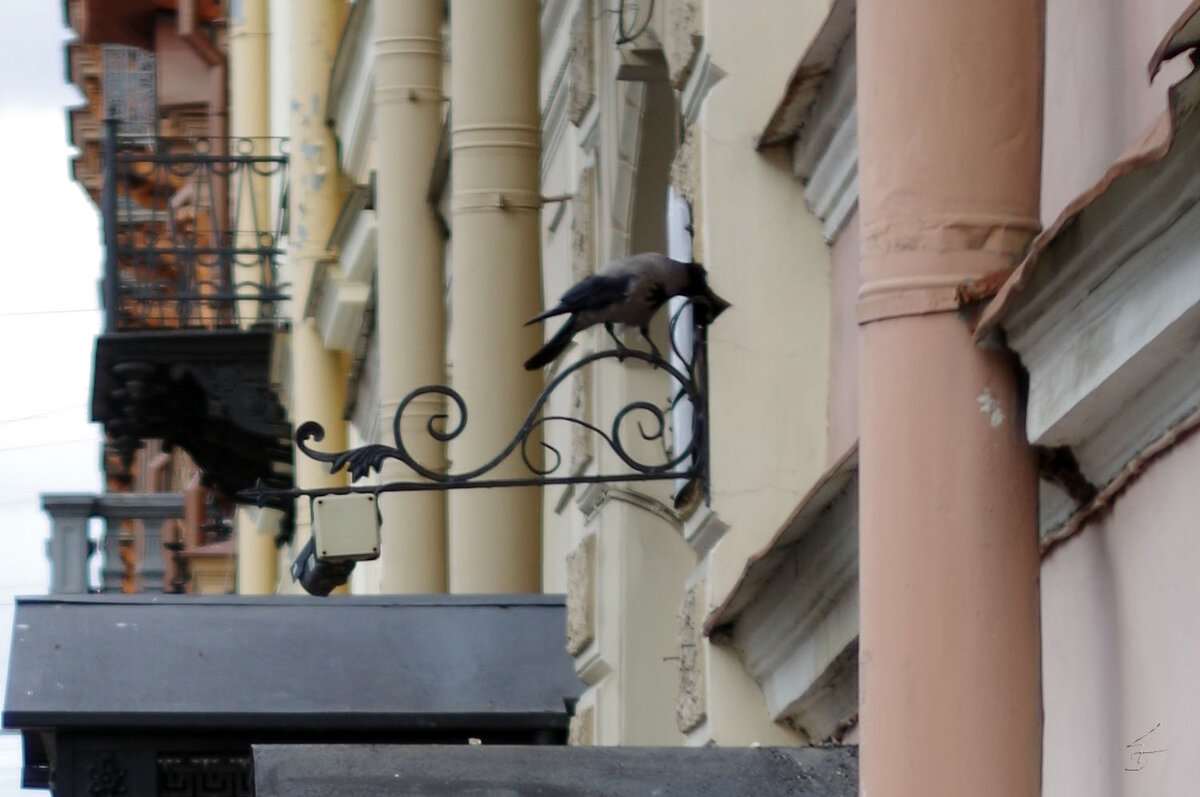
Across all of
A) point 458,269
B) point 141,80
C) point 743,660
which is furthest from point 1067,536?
point 141,80

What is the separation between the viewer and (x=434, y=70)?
1007cm

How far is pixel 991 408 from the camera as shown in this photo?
11.4ft

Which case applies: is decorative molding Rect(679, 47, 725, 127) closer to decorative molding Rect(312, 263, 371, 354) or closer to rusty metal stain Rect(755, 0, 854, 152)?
rusty metal stain Rect(755, 0, 854, 152)

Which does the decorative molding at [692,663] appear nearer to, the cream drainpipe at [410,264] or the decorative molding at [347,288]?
the cream drainpipe at [410,264]

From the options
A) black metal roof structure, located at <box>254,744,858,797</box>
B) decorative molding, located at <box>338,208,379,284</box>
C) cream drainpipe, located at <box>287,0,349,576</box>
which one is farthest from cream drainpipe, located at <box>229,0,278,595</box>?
black metal roof structure, located at <box>254,744,858,797</box>

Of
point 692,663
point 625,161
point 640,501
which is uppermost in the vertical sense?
point 625,161

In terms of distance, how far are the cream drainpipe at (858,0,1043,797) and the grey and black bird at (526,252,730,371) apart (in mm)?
1757

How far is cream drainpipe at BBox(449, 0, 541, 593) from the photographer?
26.1ft

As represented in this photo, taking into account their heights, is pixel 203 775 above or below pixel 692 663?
below

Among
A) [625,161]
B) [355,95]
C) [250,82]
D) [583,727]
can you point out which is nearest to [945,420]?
[583,727]

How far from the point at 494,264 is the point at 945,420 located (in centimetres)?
461

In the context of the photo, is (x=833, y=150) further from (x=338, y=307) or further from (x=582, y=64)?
(x=338, y=307)

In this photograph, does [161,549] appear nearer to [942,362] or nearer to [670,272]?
[670,272]

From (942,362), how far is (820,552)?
4.14 ft
